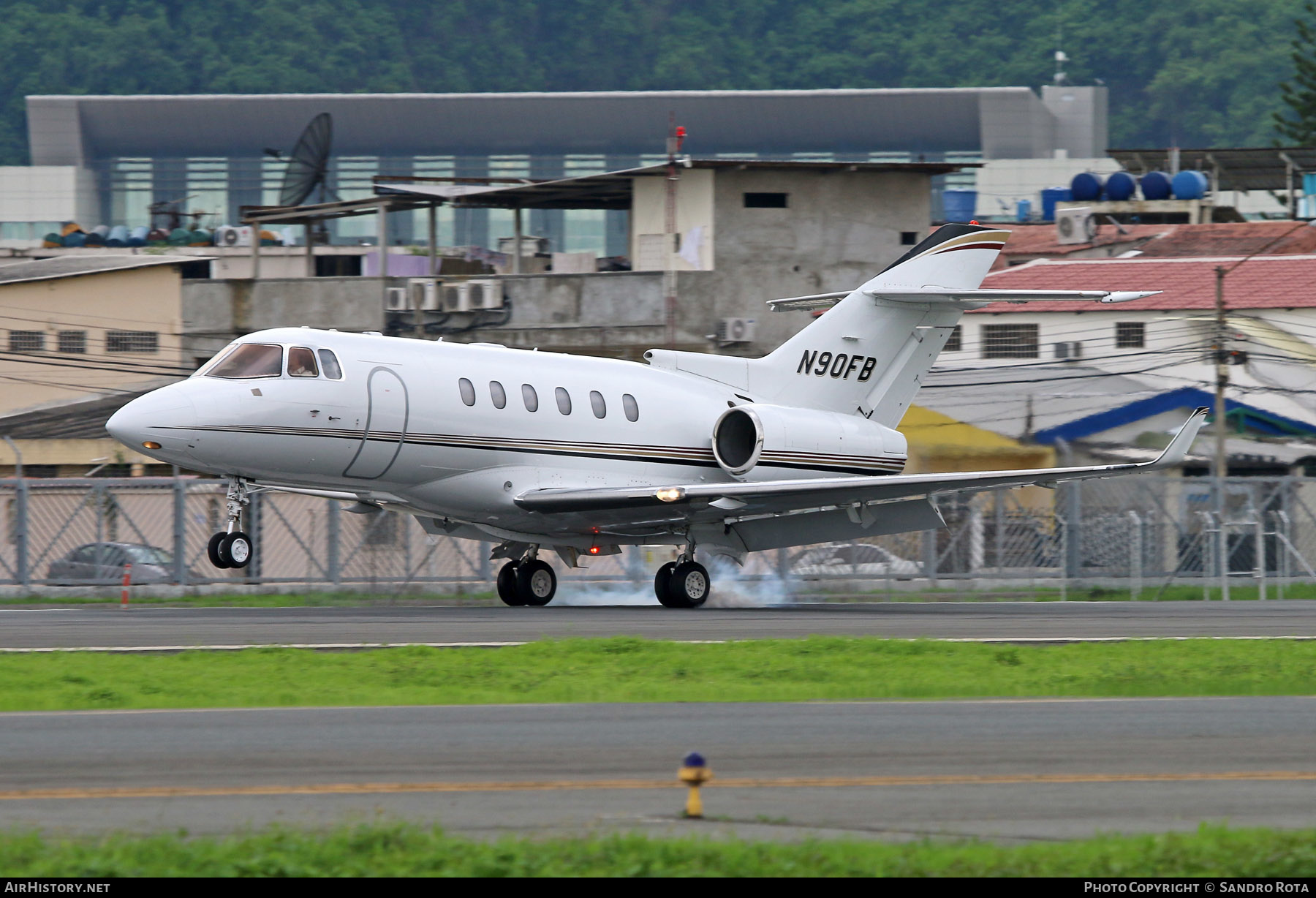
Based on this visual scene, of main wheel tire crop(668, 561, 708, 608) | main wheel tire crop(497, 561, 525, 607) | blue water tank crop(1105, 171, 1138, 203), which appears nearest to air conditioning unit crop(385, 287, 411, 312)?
main wheel tire crop(497, 561, 525, 607)

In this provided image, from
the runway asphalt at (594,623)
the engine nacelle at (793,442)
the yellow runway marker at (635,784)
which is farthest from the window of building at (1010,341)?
the yellow runway marker at (635,784)

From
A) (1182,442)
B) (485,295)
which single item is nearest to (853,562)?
(1182,442)

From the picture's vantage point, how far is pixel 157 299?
4734 centimetres

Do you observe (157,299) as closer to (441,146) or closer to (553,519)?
(553,519)

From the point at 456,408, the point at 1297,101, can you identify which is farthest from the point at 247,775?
the point at 1297,101

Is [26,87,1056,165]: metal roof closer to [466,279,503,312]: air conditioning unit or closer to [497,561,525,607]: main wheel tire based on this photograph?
[466,279,503,312]: air conditioning unit

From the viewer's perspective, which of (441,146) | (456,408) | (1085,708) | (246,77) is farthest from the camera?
(246,77)

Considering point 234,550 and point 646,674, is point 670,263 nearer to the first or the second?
point 234,550

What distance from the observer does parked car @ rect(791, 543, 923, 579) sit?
31.9 metres

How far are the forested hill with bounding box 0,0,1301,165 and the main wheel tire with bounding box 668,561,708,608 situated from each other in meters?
102

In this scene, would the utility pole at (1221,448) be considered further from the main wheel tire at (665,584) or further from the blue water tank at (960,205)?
the blue water tank at (960,205)

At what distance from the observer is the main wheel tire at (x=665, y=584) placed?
80.8 feet

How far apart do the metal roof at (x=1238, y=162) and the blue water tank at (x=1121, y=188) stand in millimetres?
3926

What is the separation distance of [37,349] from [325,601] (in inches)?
915
